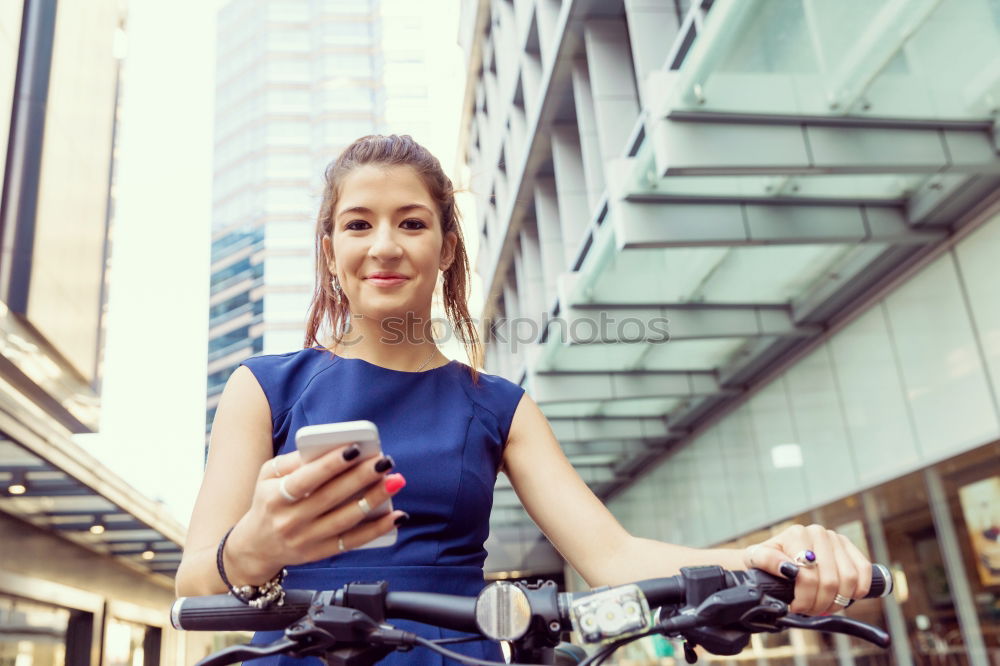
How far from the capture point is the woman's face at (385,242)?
1.28 meters

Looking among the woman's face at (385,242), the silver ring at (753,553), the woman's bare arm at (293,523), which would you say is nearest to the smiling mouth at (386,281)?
the woman's face at (385,242)

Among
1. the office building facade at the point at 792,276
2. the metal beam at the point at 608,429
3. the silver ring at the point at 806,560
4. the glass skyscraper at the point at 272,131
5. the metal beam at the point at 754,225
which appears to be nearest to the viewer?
A: the silver ring at the point at 806,560

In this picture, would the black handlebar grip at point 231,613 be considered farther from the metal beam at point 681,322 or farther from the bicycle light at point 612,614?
the metal beam at point 681,322

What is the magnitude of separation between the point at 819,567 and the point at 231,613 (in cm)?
65

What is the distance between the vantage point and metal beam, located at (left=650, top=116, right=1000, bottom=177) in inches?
222

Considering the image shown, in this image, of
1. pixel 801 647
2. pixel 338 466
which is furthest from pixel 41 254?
pixel 338 466

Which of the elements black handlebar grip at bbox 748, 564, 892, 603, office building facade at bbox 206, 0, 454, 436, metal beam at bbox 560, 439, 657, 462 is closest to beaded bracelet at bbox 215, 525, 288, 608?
black handlebar grip at bbox 748, 564, 892, 603

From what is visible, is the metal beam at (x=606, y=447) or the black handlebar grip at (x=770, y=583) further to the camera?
the metal beam at (x=606, y=447)

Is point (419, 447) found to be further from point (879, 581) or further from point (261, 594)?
point (879, 581)

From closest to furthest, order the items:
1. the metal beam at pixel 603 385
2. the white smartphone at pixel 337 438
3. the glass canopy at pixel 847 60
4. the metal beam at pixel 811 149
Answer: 1. the white smartphone at pixel 337 438
2. the glass canopy at pixel 847 60
3. the metal beam at pixel 811 149
4. the metal beam at pixel 603 385

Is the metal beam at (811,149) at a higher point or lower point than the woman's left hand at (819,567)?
higher

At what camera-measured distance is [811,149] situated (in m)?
5.85

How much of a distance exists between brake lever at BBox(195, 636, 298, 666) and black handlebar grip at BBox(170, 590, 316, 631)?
21 mm
